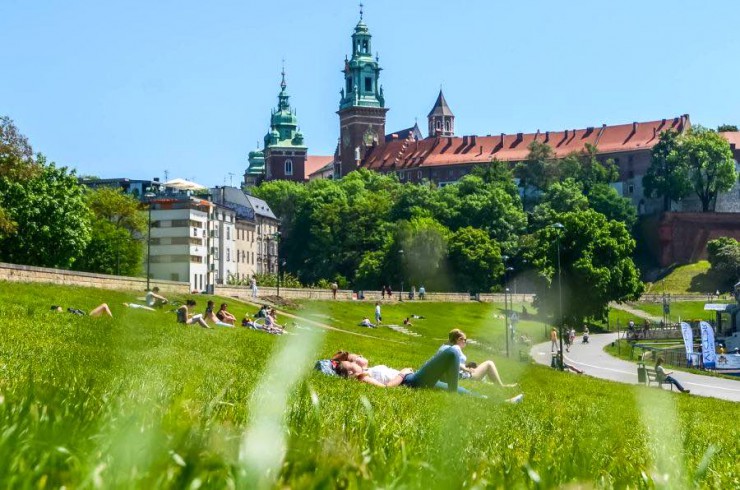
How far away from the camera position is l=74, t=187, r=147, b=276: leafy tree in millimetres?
94750

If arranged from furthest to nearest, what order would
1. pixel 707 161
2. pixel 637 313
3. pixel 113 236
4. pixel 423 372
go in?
pixel 707 161 < pixel 637 313 < pixel 113 236 < pixel 423 372

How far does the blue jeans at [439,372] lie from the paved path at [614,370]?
22.9m

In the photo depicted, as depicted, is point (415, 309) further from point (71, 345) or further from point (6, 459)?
point (6, 459)

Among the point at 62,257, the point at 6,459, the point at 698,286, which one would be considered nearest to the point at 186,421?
the point at 6,459

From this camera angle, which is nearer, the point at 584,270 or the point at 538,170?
the point at 584,270

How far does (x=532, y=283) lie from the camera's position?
349ft

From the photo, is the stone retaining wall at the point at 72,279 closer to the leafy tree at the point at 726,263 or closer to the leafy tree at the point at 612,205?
the leafy tree at the point at 726,263

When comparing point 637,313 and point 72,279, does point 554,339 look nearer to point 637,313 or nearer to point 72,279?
point 72,279

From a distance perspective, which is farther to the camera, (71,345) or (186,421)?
(71,345)

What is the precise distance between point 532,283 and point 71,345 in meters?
92.5

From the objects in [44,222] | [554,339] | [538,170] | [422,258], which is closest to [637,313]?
[422,258]

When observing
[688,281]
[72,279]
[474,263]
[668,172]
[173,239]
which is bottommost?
[72,279]

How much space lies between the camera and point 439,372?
15.5 metres

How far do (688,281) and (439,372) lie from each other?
466 ft
